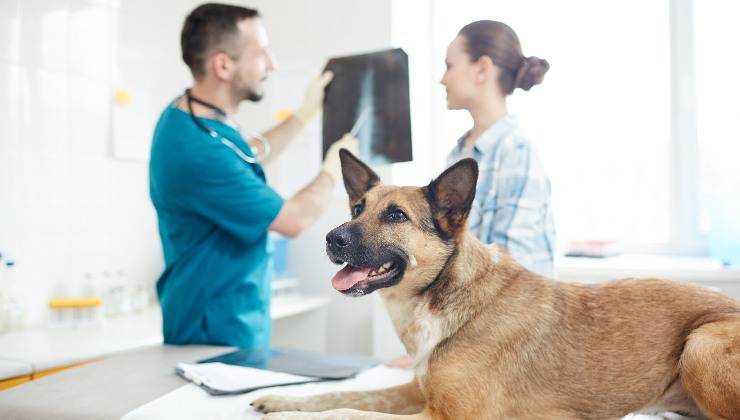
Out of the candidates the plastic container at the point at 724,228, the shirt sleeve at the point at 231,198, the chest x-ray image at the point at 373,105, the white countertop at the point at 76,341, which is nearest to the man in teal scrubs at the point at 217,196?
the shirt sleeve at the point at 231,198

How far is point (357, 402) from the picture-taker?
49.6 inches

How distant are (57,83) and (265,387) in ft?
6.41

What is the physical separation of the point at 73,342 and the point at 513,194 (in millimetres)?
1840

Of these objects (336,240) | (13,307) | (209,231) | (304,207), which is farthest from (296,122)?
(13,307)

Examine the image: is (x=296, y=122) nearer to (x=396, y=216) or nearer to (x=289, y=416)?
(x=396, y=216)

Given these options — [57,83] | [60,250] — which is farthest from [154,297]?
[57,83]

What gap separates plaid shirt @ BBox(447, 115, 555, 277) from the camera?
3.92ft

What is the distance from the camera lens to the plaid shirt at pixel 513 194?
119 cm

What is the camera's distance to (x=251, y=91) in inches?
78.6

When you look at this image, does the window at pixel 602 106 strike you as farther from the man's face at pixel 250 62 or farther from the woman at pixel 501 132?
the man's face at pixel 250 62

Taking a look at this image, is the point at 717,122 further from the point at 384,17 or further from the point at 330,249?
the point at 330,249

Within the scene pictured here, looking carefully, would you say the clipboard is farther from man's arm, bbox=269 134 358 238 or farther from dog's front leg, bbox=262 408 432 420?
man's arm, bbox=269 134 358 238

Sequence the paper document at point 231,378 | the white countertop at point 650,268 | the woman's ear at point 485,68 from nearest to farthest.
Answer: the woman's ear at point 485,68, the paper document at point 231,378, the white countertop at point 650,268

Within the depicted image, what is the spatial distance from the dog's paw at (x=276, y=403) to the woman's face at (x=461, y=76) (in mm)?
704
